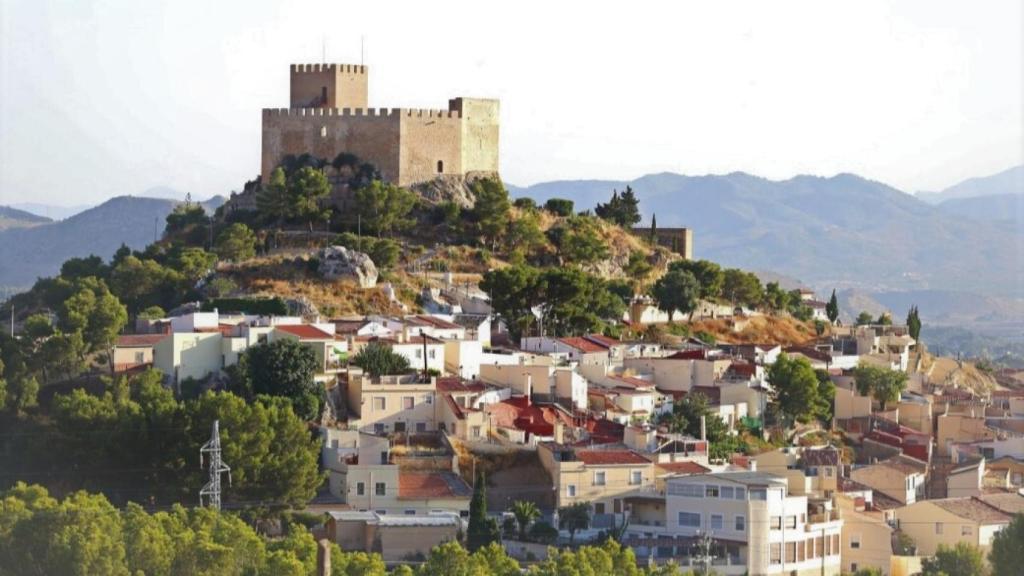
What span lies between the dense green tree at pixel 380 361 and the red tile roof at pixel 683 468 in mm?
6720

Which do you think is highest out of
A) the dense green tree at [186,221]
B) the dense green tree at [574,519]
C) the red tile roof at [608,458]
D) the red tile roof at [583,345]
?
the dense green tree at [186,221]

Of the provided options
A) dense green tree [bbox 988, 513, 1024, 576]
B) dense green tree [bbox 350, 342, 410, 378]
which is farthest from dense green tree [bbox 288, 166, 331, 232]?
dense green tree [bbox 988, 513, 1024, 576]

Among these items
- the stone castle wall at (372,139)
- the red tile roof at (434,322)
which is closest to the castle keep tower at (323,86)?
the stone castle wall at (372,139)

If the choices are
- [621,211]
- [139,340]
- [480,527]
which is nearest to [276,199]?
[621,211]

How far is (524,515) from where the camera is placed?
38688 mm

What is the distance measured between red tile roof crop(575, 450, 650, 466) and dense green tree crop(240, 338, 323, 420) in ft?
17.4

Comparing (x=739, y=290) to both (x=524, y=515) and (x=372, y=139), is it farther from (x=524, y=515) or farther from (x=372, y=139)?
(x=524, y=515)

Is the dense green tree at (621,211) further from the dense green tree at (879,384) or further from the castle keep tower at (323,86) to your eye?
the dense green tree at (879,384)

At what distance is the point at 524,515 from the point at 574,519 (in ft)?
3.38

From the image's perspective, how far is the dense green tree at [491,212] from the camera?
6159cm

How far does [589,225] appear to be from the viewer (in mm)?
65625

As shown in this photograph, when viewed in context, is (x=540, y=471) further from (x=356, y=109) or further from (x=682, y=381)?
(x=356, y=109)

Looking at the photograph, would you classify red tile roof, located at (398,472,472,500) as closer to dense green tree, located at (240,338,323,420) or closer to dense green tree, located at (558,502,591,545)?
dense green tree, located at (558,502,591,545)

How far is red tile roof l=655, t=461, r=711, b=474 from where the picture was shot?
41.0 m
